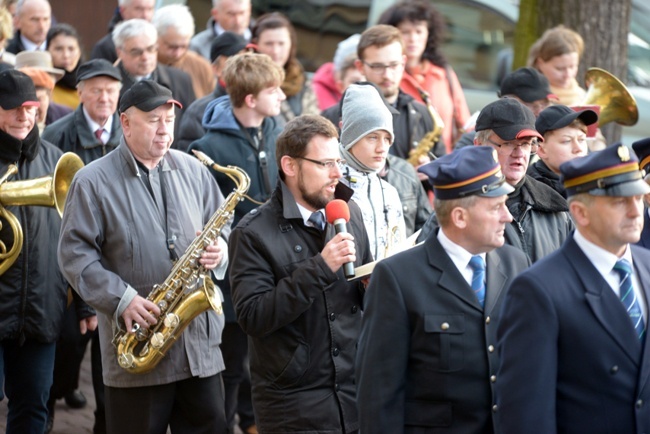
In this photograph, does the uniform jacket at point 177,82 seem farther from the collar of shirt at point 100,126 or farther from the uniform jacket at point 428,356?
the uniform jacket at point 428,356

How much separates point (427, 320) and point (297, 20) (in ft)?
25.1

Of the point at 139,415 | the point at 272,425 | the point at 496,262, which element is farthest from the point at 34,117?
the point at 496,262

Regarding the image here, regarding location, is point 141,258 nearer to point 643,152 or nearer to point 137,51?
point 643,152

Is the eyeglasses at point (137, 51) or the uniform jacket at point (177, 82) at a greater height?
the eyeglasses at point (137, 51)

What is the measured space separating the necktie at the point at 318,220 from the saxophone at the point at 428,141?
2.58 metres

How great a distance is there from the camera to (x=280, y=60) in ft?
30.6

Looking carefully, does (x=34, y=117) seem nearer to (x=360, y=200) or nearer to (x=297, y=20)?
(x=360, y=200)

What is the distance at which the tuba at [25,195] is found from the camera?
6.49 meters

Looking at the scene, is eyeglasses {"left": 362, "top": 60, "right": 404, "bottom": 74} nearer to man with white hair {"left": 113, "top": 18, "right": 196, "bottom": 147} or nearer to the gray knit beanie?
the gray knit beanie

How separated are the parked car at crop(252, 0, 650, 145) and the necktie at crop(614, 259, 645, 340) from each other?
7.20 m

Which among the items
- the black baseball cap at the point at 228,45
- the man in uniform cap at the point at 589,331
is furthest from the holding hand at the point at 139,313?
the black baseball cap at the point at 228,45

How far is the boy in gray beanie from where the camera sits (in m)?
6.14

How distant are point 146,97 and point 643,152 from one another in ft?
8.27

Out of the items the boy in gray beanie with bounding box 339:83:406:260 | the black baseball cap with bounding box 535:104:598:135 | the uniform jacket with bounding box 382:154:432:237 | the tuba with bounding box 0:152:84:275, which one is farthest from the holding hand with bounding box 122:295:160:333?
the black baseball cap with bounding box 535:104:598:135
